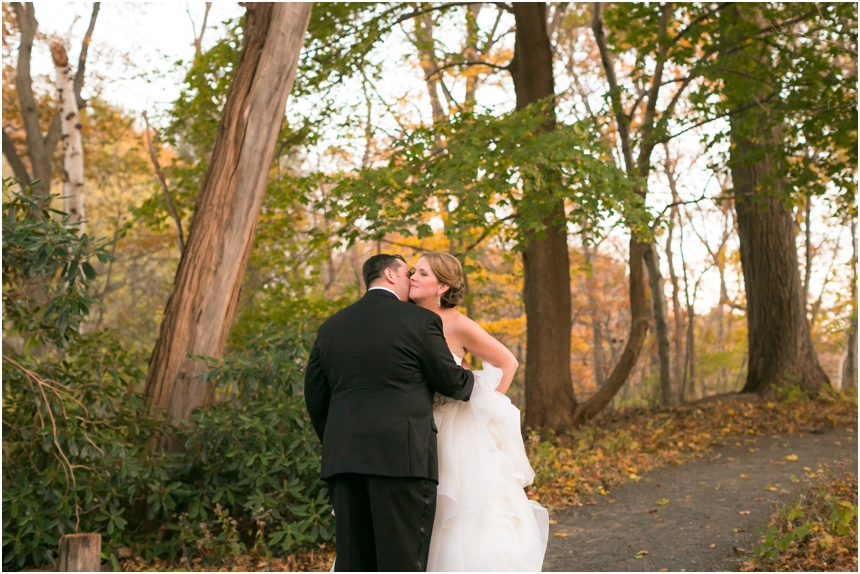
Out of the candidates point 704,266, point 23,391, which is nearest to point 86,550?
point 23,391

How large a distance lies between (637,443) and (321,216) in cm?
562

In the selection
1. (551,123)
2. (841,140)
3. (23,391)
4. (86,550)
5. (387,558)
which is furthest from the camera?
(551,123)

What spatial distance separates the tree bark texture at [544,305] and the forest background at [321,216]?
0.03 metres

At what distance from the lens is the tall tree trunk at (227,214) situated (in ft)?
22.8

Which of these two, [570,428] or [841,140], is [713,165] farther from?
[570,428]

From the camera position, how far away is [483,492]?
3604 millimetres

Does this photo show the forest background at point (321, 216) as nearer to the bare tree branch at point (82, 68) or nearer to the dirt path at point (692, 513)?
the bare tree branch at point (82, 68)

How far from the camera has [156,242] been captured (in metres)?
17.7

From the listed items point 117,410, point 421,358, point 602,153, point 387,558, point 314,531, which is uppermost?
point 602,153

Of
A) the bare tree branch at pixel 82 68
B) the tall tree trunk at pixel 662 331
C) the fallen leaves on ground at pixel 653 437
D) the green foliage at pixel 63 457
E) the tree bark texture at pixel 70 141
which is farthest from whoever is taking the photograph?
the tall tree trunk at pixel 662 331

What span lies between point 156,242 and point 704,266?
15745 millimetres

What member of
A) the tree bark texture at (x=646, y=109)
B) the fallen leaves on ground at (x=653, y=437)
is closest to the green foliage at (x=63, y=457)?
the fallen leaves on ground at (x=653, y=437)

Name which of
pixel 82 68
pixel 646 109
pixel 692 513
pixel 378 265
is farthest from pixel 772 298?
pixel 82 68

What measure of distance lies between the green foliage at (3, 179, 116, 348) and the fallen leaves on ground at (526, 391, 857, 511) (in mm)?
4869
